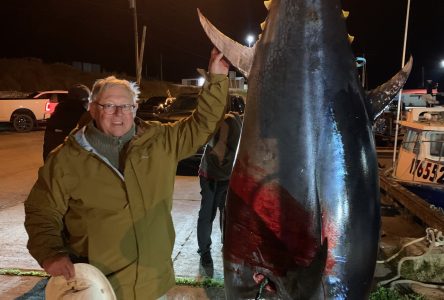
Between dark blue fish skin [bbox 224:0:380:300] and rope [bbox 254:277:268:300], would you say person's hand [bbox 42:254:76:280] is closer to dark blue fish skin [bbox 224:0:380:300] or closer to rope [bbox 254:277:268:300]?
dark blue fish skin [bbox 224:0:380:300]

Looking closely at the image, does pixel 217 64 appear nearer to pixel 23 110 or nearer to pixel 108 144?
pixel 108 144

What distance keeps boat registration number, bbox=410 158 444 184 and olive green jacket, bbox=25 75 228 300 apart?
6821 mm

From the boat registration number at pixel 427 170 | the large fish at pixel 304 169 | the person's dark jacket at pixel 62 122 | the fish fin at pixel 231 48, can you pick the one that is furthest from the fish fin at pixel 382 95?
the boat registration number at pixel 427 170

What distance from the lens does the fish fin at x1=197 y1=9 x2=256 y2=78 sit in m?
1.77

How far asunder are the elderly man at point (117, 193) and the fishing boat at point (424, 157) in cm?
631

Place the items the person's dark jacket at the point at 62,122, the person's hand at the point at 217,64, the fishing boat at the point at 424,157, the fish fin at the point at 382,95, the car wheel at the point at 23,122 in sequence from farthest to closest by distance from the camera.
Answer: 1. the car wheel at the point at 23,122
2. the fishing boat at the point at 424,157
3. the person's dark jacket at the point at 62,122
4. the person's hand at the point at 217,64
5. the fish fin at the point at 382,95

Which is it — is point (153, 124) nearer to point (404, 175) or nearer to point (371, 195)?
point (371, 195)

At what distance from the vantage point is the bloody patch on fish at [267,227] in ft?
5.08

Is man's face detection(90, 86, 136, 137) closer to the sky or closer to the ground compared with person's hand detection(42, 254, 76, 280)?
closer to the sky

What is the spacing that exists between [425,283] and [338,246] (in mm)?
2911

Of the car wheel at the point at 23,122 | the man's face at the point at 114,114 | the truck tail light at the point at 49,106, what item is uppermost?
the man's face at the point at 114,114

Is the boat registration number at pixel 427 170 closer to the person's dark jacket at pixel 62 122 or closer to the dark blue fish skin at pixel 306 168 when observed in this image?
the person's dark jacket at pixel 62 122

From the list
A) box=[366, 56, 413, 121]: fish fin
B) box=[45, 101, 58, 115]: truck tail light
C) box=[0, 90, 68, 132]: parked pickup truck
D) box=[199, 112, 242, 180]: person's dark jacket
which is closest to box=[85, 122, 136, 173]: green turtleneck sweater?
box=[366, 56, 413, 121]: fish fin

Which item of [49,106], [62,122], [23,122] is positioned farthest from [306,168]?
[23,122]
